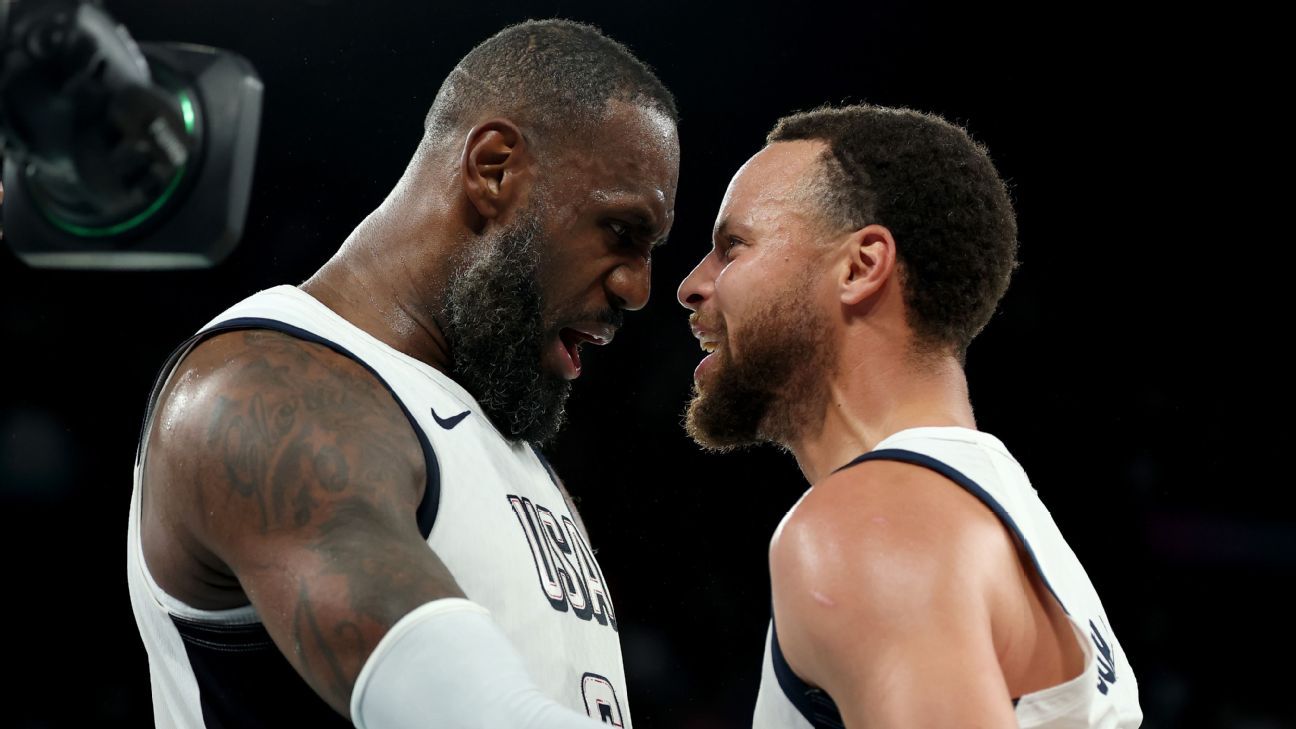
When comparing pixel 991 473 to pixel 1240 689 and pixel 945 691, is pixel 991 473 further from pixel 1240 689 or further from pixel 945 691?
pixel 1240 689

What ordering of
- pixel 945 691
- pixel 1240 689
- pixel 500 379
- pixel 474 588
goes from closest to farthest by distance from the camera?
1. pixel 945 691
2. pixel 474 588
3. pixel 500 379
4. pixel 1240 689

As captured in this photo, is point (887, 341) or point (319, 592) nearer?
point (319, 592)

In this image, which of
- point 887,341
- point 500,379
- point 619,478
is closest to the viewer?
point 887,341

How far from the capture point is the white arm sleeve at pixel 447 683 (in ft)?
3.52

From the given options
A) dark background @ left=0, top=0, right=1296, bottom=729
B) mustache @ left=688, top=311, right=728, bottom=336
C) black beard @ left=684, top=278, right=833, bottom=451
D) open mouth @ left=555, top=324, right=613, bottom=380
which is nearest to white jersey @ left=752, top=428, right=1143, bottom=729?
black beard @ left=684, top=278, right=833, bottom=451

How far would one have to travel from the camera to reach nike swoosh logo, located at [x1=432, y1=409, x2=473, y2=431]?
1580mm


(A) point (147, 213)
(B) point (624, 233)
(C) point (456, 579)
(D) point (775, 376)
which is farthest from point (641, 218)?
(A) point (147, 213)

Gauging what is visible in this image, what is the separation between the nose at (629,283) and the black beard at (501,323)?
0.13 metres

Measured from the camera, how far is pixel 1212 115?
419 cm

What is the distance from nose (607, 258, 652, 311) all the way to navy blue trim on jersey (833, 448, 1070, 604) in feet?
2.05

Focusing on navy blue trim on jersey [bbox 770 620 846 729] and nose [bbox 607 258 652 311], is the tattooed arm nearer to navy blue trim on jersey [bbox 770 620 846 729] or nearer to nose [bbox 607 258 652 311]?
navy blue trim on jersey [bbox 770 620 846 729]

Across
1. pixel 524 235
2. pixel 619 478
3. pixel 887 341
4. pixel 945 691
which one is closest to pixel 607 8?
pixel 619 478

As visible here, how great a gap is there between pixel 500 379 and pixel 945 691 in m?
0.87

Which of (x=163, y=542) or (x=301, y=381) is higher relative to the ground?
(x=301, y=381)
